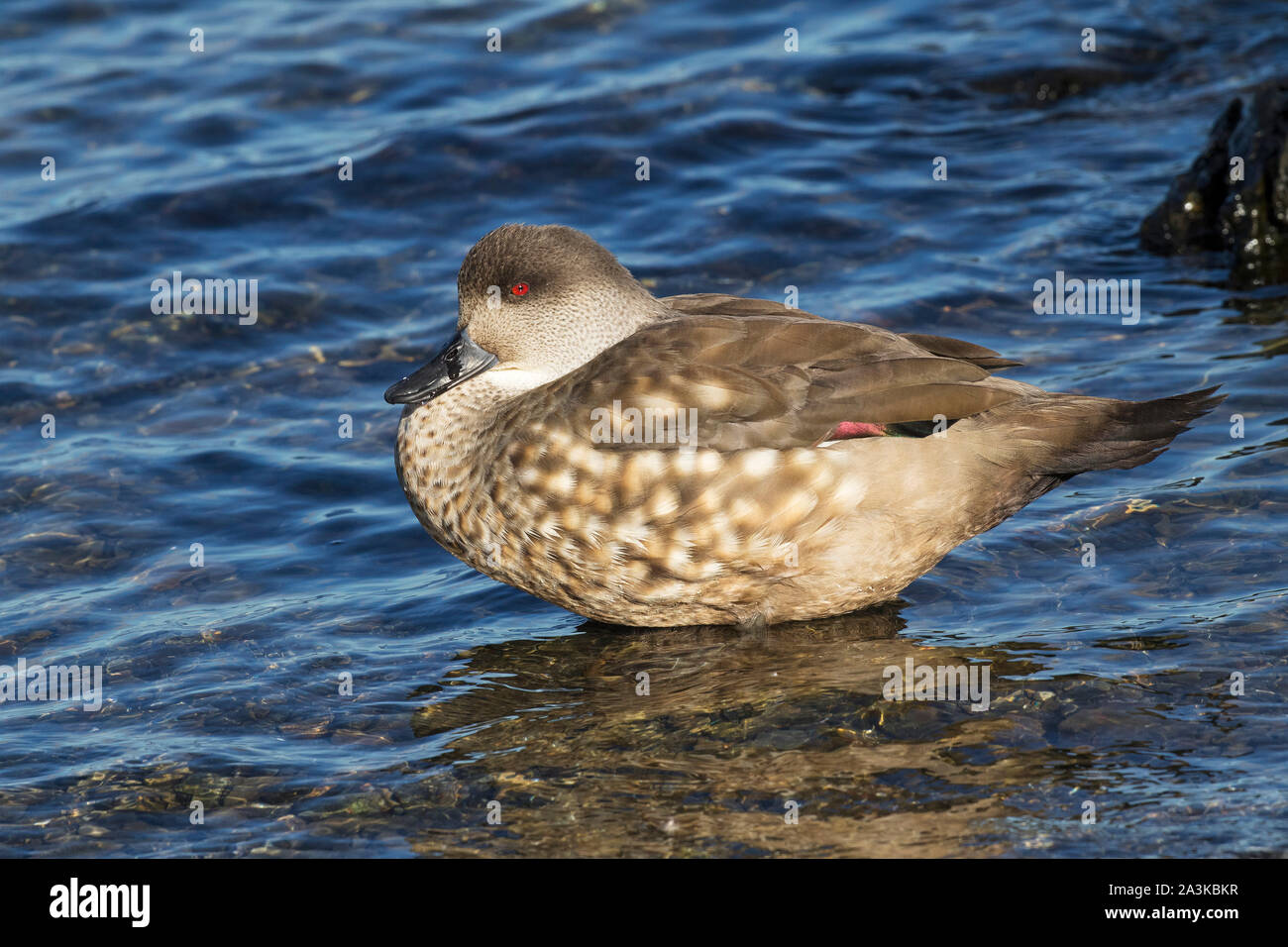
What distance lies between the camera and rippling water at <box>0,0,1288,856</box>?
17.7ft

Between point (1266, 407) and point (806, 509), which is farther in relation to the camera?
point (1266, 407)

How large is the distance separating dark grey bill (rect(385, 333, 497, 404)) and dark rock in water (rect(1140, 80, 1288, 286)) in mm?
5387

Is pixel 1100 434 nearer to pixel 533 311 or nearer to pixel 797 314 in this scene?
pixel 797 314

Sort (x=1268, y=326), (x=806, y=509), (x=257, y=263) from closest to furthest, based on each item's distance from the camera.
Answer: (x=806, y=509)
(x=1268, y=326)
(x=257, y=263)

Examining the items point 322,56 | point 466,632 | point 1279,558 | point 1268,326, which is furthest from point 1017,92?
point 466,632

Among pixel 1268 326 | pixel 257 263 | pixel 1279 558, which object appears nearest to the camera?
pixel 1279 558

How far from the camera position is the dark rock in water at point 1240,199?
397 inches

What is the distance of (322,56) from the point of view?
14070mm

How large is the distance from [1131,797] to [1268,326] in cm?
490

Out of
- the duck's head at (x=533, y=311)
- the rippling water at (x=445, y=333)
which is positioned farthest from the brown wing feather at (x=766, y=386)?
the rippling water at (x=445, y=333)

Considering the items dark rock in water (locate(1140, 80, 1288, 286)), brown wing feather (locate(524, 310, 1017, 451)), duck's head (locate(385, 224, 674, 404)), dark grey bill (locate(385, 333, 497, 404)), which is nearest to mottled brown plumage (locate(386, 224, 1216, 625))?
brown wing feather (locate(524, 310, 1017, 451))

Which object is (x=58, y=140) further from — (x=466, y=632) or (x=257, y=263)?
(x=466, y=632)

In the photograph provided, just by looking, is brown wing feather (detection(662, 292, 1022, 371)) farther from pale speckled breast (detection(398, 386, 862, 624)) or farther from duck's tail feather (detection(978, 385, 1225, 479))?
pale speckled breast (detection(398, 386, 862, 624))

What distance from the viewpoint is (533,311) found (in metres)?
6.79
